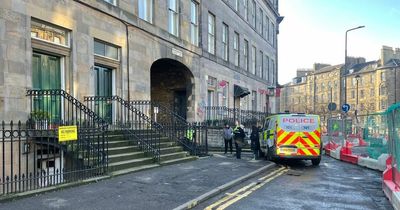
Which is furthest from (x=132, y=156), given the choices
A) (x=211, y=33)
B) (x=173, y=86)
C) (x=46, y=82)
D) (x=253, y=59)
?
(x=253, y=59)

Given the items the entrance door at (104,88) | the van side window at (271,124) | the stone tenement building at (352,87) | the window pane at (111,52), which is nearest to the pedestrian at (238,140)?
the van side window at (271,124)

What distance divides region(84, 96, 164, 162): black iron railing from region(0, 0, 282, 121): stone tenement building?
20.0 inches

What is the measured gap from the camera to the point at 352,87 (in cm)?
8844

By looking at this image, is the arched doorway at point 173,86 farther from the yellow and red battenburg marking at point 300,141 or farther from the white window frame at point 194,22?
the yellow and red battenburg marking at point 300,141

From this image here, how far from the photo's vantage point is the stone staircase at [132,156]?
11125 mm

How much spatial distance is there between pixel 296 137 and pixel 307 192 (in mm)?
5307

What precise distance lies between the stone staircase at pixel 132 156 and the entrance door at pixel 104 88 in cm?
165

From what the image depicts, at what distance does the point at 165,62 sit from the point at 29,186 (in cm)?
1306

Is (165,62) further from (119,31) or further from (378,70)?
(378,70)

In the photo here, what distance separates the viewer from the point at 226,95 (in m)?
27.5

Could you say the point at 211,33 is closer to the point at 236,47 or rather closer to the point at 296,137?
the point at 236,47

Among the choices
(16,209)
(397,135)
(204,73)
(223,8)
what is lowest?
(16,209)

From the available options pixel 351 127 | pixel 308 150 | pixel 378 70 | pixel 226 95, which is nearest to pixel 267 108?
pixel 226 95

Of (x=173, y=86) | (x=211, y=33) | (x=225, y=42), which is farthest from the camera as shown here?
(x=225, y=42)
